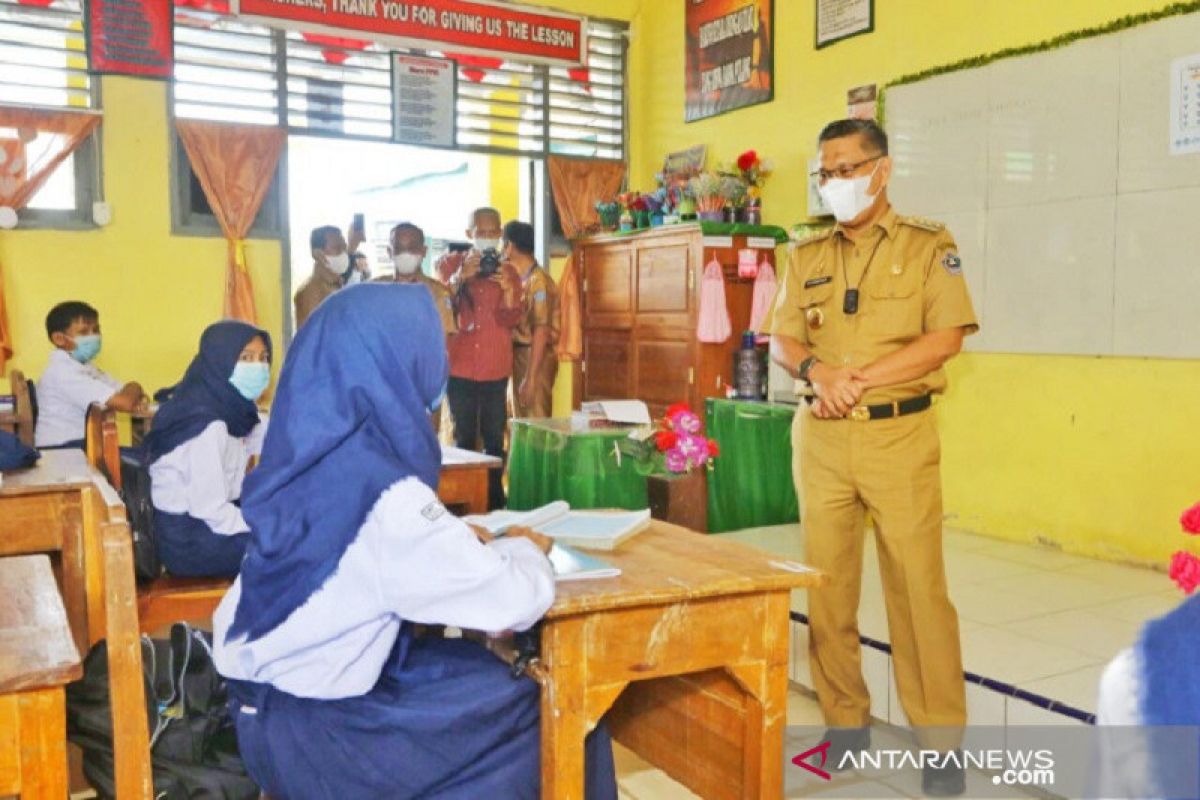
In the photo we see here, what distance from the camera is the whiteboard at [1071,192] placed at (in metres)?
4.29

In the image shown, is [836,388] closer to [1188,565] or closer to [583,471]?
[1188,565]

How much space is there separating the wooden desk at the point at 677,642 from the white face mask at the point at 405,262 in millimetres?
4008

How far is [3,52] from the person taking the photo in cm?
591

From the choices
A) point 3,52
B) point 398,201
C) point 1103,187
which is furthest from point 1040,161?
point 398,201

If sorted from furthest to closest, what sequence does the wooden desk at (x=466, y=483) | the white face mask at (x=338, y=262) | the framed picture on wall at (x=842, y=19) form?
1. the white face mask at (x=338, y=262)
2. the framed picture on wall at (x=842, y=19)
3. the wooden desk at (x=466, y=483)

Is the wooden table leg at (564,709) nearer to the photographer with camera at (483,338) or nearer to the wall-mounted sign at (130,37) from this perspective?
the photographer with camera at (483,338)

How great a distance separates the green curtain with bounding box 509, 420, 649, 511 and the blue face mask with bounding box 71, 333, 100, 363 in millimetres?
2117

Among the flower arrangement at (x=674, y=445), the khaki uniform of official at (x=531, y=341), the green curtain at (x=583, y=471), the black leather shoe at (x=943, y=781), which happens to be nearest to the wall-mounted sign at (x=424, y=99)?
the khaki uniform of official at (x=531, y=341)

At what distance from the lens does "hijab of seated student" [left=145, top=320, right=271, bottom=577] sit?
308cm

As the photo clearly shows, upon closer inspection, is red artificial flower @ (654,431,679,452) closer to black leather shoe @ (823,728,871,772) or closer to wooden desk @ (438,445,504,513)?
wooden desk @ (438,445,504,513)

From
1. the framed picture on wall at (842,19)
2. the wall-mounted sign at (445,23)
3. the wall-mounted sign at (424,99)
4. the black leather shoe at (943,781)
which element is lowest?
the black leather shoe at (943,781)

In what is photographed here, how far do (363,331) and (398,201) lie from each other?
10.1 meters

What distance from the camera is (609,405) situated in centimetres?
470

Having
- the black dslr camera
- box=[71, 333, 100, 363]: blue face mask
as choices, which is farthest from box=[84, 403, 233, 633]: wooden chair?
the black dslr camera
